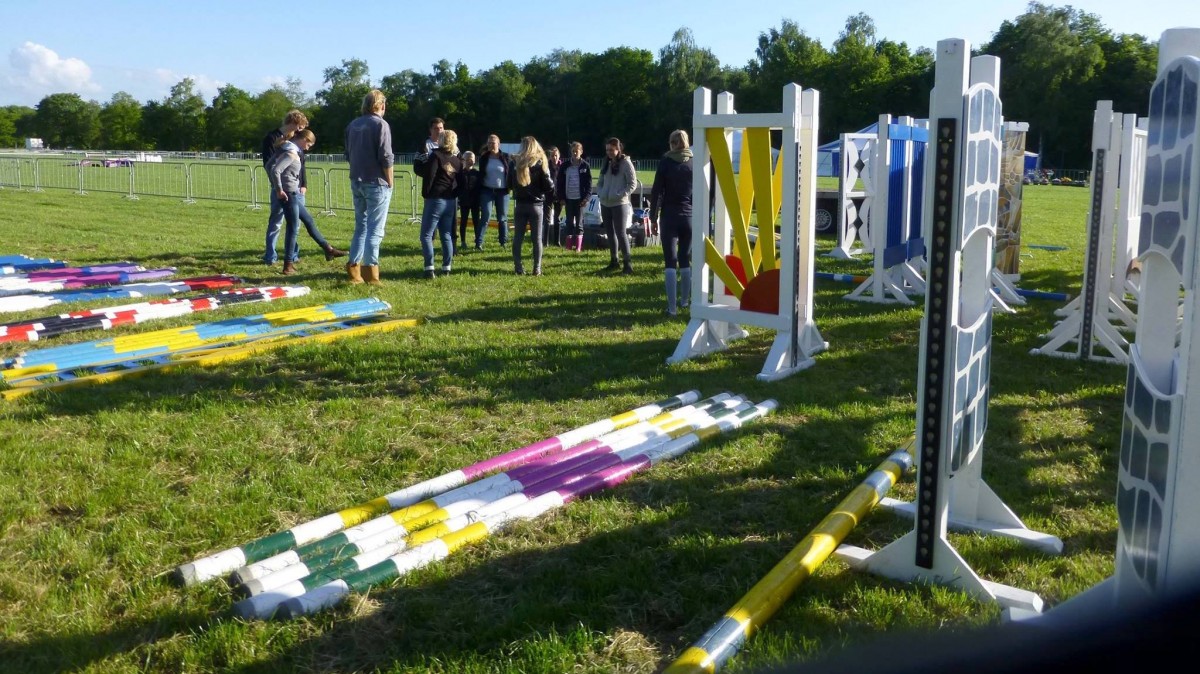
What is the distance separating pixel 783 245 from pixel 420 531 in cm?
423

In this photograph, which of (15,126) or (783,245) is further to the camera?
(15,126)

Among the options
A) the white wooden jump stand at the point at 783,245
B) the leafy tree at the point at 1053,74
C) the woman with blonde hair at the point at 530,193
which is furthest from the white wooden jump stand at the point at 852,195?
the leafy tree at the point at 1053,74

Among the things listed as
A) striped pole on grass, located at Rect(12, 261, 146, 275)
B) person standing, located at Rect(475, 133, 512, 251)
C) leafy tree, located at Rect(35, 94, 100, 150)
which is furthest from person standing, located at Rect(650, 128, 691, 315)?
leafy tree, located at Rect(35, 94, 100, 150)

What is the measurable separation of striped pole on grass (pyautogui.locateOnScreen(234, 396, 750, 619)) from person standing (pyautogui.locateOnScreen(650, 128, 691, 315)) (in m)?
3.91

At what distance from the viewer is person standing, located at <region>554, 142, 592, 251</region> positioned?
50.5ft

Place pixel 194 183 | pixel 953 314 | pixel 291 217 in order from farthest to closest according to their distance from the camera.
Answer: pixel 194 183
pixel 291 217
pixel 953 314

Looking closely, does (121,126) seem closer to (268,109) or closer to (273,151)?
(268,109)

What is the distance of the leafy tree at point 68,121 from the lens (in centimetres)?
10219

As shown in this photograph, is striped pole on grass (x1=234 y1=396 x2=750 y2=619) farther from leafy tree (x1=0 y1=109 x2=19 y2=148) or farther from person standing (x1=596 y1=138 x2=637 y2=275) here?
leafy tree (x1=0 y1=109 x2=19 y2=148)

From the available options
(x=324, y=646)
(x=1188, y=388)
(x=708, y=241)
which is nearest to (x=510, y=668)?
(x=324, y=646)

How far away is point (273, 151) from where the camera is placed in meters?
12.2

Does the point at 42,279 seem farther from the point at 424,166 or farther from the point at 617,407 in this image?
the point at 617,407

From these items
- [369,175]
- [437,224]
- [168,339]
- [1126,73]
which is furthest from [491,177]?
[1126,73]

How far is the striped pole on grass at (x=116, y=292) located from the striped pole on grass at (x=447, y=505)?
21.7ft
